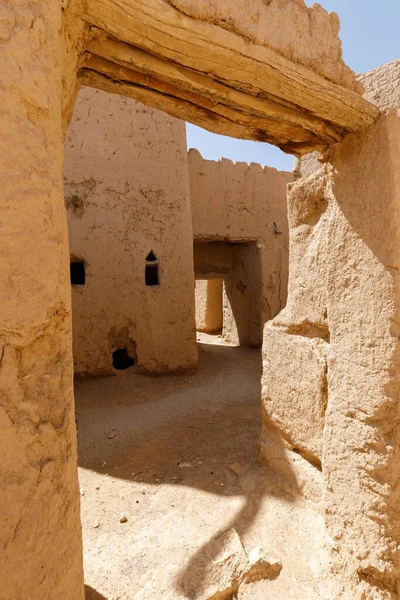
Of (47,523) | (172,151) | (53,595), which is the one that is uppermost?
(172,151)

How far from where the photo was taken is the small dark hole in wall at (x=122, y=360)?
6.06m

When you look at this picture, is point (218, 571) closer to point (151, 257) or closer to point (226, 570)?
point (226, 570)

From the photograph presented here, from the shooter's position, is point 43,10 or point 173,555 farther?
point 173,555

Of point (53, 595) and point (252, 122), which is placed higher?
point (252, 122)

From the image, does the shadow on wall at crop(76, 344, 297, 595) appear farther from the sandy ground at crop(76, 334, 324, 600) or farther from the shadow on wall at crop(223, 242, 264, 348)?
the shadow on wall at crop(223, 242, 264, 348)

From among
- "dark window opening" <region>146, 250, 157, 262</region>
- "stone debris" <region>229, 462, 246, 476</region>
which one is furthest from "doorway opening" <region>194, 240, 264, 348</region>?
"stone debris" <region>229, 462, 246, 476</region>

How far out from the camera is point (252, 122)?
1838mm

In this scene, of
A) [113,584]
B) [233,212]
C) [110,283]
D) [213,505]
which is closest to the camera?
[113,584]

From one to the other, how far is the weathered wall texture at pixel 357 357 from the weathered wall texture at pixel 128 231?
3543 millimetres

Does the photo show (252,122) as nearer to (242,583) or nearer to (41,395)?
(41,395)

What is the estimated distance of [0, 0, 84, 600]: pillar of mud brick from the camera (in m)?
0.89

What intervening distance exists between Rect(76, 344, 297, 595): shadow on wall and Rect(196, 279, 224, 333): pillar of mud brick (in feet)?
13.3

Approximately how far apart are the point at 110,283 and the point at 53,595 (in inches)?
187

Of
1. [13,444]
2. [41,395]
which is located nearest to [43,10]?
[41,395]
